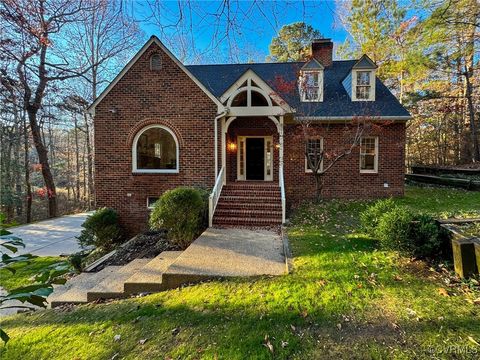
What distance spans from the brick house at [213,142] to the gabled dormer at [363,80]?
773 mm

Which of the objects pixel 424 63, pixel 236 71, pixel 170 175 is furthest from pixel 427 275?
pixel 424 63

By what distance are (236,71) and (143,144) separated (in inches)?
292

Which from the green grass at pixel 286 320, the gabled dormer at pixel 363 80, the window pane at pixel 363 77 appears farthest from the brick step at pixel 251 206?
the window pane at pixel 363 77

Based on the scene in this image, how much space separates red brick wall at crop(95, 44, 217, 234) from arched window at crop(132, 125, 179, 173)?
217 millimetres

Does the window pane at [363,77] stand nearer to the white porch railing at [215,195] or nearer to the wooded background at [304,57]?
the wooded background at [304,57]

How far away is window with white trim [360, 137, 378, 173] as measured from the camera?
11.3m

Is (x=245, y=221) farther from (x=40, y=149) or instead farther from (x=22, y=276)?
(x=40, y=149)

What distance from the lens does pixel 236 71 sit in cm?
1465

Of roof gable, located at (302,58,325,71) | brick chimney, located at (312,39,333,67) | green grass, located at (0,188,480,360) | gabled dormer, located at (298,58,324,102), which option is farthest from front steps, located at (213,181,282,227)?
brick chimney, located at (312,39,333,67)

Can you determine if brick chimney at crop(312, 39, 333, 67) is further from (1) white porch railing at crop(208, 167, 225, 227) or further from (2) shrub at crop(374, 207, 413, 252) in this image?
(2) shrub at crop(374, 207, 413, 252)

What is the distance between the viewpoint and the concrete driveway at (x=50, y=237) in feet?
Result: 29.9

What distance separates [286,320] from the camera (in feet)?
10.8

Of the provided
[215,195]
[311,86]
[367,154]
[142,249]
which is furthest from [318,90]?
[142,249]

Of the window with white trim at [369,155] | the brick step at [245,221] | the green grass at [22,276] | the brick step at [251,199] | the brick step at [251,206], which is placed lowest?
the green grass at [22,276]
